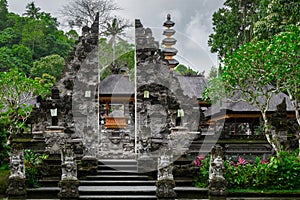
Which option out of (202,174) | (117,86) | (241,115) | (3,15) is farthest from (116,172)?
(3,15)

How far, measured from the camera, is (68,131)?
12.5m

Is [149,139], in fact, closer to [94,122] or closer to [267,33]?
[94,122]

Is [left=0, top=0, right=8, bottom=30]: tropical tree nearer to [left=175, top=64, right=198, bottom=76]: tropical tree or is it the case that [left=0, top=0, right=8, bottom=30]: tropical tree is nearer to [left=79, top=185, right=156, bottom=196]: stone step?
[left=175, top=64, right=198, bottom=76]: tropical tree

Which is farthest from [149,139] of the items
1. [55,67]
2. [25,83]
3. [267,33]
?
[55,67]

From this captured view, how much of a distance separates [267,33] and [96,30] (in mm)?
10023

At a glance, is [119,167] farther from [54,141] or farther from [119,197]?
[54,141]

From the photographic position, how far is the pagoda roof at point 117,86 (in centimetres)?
2173

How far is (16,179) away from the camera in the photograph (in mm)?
9203

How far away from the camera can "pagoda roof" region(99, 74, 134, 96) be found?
2173 cm

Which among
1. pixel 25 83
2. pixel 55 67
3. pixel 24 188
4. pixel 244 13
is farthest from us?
pixel 55 67

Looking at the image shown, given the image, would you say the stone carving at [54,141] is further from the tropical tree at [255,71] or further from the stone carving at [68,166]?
the tropical tree at [255,71]

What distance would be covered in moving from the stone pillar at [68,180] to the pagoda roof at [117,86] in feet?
41.0

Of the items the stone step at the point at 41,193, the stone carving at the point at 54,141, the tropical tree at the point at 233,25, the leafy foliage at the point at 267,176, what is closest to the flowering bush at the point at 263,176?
the leafy foliage at the point at 267,176

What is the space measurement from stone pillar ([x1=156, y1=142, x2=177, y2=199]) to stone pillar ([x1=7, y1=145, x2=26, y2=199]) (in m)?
3.16
